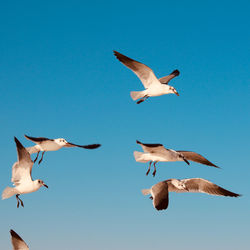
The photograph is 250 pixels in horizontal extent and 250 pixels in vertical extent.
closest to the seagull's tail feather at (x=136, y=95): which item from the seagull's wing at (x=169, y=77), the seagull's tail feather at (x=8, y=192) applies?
the seagull's wing at (x=169, y=77)

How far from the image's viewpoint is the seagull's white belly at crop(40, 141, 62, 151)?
10617 millimetres

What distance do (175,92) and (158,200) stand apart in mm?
3628

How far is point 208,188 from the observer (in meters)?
11.8

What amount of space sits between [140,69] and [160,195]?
374 centimetres

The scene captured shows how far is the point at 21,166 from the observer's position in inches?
399

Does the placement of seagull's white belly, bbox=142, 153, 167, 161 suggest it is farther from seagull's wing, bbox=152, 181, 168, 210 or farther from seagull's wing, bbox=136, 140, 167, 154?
seagull's wing, bbox=152, 181, 168, 210

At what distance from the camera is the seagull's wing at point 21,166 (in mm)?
9898

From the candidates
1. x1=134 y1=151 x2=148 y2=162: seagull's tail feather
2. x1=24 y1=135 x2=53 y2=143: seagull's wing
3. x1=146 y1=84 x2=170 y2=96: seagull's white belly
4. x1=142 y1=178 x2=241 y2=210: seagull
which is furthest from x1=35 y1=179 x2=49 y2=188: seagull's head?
x1=146 y1=84 x2=170 y2=96: seagull's white belly

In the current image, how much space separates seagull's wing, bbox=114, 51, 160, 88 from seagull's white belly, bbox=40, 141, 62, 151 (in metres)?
2.68

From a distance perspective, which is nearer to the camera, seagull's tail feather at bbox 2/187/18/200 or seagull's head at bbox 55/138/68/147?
seagull's tail feather at bbox 2/187/18/200

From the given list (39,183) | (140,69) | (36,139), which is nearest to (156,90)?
(140,69)

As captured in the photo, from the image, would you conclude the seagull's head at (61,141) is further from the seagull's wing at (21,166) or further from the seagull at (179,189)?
the seagull at (179,189)

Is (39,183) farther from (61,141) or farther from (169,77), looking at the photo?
(169,77)

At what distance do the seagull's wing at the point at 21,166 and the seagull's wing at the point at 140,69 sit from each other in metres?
3.41
